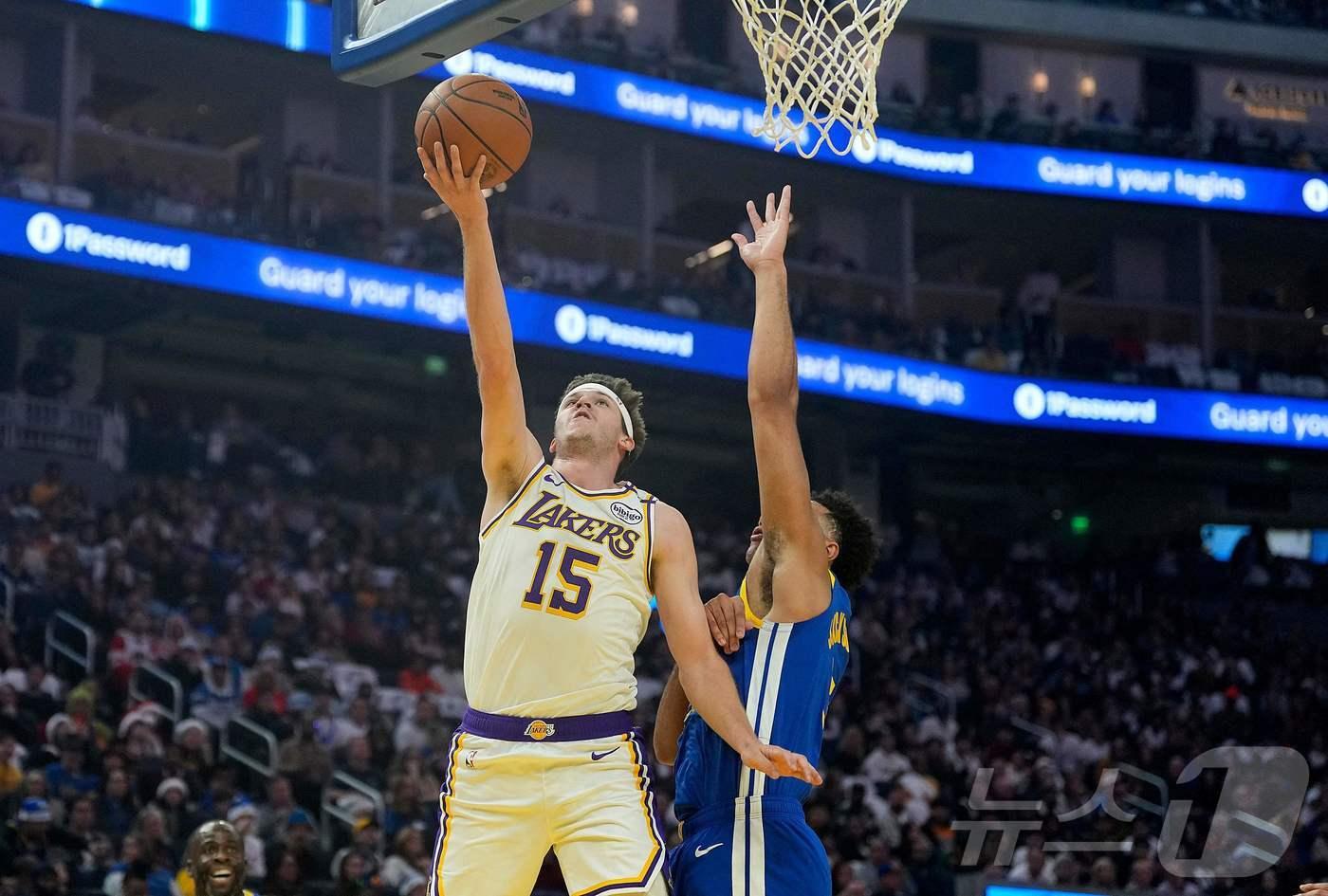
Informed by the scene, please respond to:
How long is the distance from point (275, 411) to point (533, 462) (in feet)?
59.5

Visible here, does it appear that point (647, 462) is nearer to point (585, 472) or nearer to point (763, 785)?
point (585, 472)

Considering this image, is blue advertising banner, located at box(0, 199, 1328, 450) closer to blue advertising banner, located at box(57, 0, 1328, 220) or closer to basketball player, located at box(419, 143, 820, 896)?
blue advertising banner, located at box(57, 0, 1328, 220)

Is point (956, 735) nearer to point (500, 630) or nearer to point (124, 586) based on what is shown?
point (124, 586)

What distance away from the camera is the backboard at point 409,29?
5.07 meters

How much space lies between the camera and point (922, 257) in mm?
29828

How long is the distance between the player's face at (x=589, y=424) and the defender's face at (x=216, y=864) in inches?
76.6

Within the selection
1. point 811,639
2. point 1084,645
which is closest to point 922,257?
point 1084,645

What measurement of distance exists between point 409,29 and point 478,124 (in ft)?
2.57

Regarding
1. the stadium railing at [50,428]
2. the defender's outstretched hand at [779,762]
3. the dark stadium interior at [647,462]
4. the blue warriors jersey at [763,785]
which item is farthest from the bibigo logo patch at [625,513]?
the stadium railing at [50,428]

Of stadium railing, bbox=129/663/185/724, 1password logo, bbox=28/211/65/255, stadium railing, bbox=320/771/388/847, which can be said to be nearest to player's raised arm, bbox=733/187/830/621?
stadium railing, bbox=320/771/388/847

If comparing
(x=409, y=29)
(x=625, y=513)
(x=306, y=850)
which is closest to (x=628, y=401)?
(x=625, y=513)

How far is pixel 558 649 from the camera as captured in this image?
4383 millimetres

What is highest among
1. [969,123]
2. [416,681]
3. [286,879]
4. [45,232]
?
[969,123]

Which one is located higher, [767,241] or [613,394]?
[767,241]
